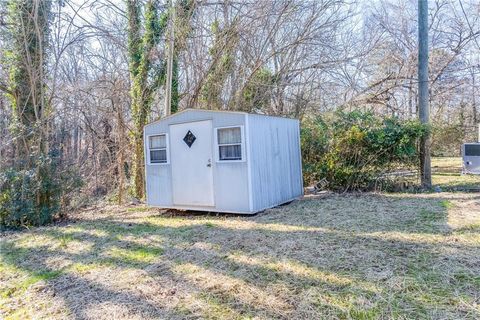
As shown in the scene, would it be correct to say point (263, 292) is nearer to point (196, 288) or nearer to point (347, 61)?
point (196, 288)

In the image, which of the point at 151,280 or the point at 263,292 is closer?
the point at 263,292

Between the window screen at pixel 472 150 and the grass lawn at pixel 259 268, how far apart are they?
14.2ft

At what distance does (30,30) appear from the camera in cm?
604

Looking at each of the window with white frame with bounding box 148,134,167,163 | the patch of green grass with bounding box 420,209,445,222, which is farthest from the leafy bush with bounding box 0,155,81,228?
the patch of green grass with bounding box 420,209,445,222

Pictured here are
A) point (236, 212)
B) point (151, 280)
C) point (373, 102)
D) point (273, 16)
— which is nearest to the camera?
point (151, 280)

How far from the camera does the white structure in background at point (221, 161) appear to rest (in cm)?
530

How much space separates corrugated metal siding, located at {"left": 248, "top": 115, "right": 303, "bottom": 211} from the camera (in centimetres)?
536

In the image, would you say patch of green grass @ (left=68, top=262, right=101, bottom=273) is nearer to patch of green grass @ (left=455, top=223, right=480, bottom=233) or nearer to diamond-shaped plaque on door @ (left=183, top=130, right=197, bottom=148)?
diamond-shaped plaque on door @ (left=183, top=130, right=197, bottom=148)

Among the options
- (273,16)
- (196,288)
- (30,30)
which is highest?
(273,16)

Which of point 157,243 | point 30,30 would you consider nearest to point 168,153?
point 157,243

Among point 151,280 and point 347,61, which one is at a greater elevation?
point 347,61

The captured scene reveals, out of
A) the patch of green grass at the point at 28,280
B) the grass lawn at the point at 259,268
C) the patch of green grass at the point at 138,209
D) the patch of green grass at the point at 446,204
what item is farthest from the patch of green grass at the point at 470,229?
the patch of green grass at the point at 138,209

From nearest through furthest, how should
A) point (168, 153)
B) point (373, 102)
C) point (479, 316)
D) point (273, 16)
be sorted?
point (479, 316), point (168, 153), point (273, 16), point (373, 102)

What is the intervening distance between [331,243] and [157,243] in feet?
6.72
